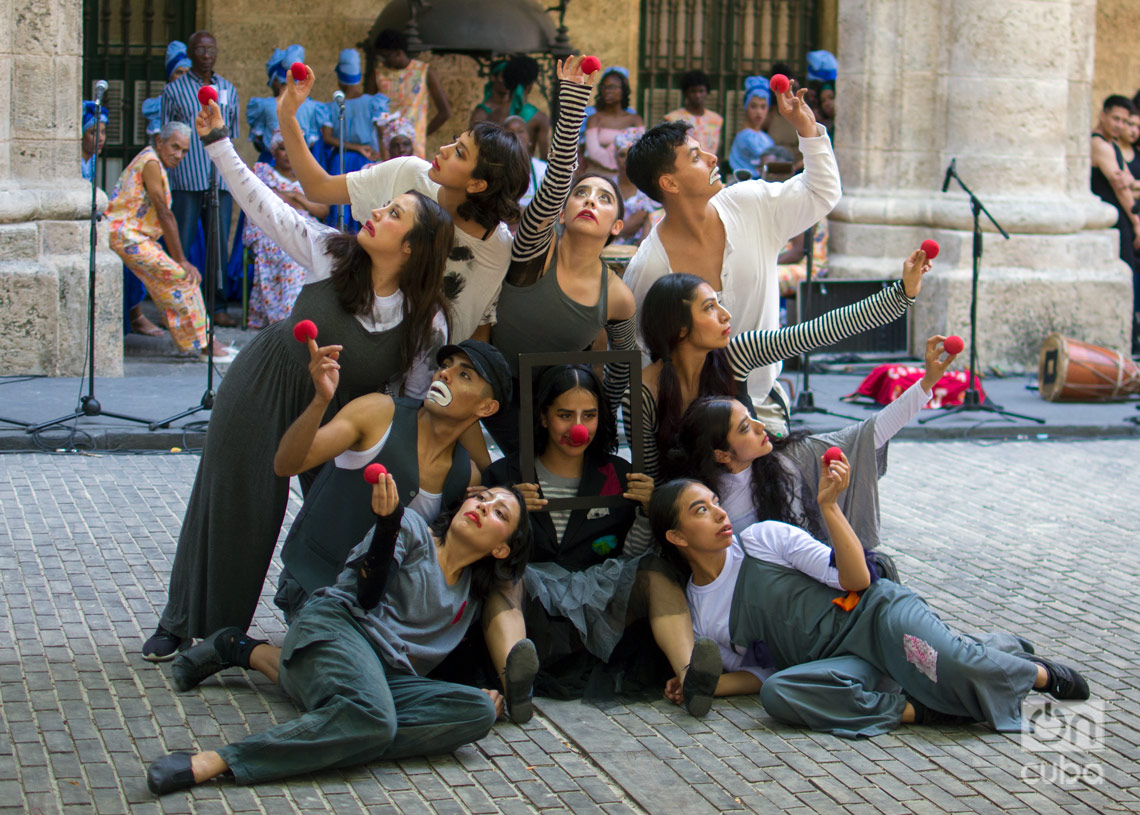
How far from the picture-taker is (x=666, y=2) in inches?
555

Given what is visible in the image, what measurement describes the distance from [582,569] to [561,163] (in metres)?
1.25

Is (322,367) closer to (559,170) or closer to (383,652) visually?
(383,652)

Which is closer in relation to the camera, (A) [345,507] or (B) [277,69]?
(A) [345,507]

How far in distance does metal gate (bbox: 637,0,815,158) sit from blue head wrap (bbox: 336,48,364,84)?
130 inches

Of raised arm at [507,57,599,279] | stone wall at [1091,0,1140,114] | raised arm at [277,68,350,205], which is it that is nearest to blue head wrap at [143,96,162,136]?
raised arm at [277,68,350,205]

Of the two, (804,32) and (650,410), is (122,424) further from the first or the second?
(804,32)

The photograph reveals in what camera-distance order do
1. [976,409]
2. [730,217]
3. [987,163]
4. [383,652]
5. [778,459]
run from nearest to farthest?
[383,652] < [778,459] < [730,217] < [976,409] < [987,163]

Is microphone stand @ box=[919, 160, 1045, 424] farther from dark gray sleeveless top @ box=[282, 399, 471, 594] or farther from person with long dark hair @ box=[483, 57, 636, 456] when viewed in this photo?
dark gray sleeveless top @ box=[282, 399, 471, 594]

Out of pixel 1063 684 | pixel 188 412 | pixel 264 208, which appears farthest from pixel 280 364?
pixel 188 412

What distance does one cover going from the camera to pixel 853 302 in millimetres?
11031

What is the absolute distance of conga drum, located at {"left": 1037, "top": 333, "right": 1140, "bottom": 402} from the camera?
386 inches

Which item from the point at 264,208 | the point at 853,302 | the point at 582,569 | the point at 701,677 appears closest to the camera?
the point at 701,677

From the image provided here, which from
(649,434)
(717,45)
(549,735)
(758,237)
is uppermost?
(717,45)

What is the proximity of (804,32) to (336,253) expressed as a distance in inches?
420
